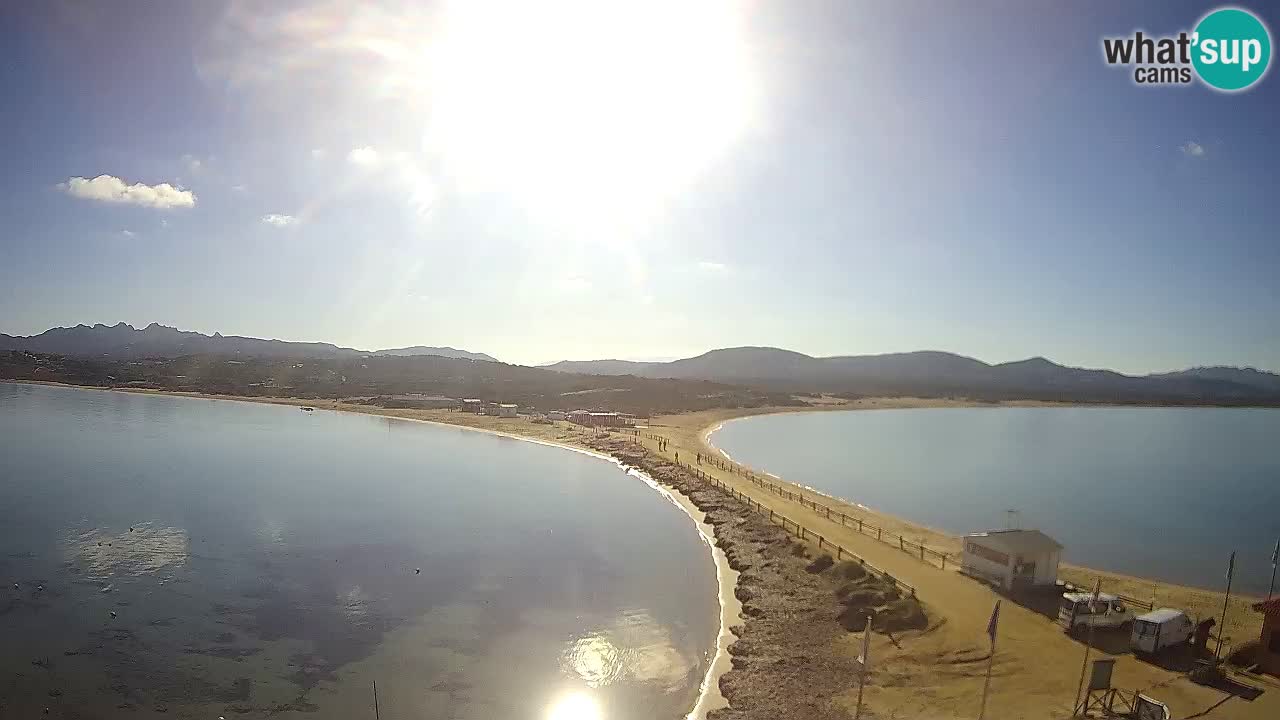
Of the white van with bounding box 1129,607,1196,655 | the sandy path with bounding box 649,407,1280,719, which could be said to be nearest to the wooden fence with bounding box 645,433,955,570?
the sandy path with bounding box 649,407,1280,719

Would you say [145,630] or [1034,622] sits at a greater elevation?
[1034,622]

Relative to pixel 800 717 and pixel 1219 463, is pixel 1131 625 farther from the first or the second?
pixel 1219 463

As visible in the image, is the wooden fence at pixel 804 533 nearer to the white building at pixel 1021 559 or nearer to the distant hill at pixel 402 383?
the white building at pixel 1021 559

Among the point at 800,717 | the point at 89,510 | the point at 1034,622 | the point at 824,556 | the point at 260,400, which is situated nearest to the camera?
the point at 800,717

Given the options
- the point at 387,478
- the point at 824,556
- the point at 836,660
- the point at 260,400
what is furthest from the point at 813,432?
the point at 260,400

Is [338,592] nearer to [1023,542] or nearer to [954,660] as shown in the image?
→ [954,660]

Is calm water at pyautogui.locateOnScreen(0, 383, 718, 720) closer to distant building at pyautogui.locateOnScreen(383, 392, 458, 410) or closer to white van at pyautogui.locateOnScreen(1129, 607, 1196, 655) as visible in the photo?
white van at pyautogui.locateOnScreen(1129, 607, 1196, 655)

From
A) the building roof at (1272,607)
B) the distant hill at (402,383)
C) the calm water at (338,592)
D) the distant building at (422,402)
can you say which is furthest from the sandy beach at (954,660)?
the distant building at (422,402)

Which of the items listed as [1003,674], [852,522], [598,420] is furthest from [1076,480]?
[1003,674]
